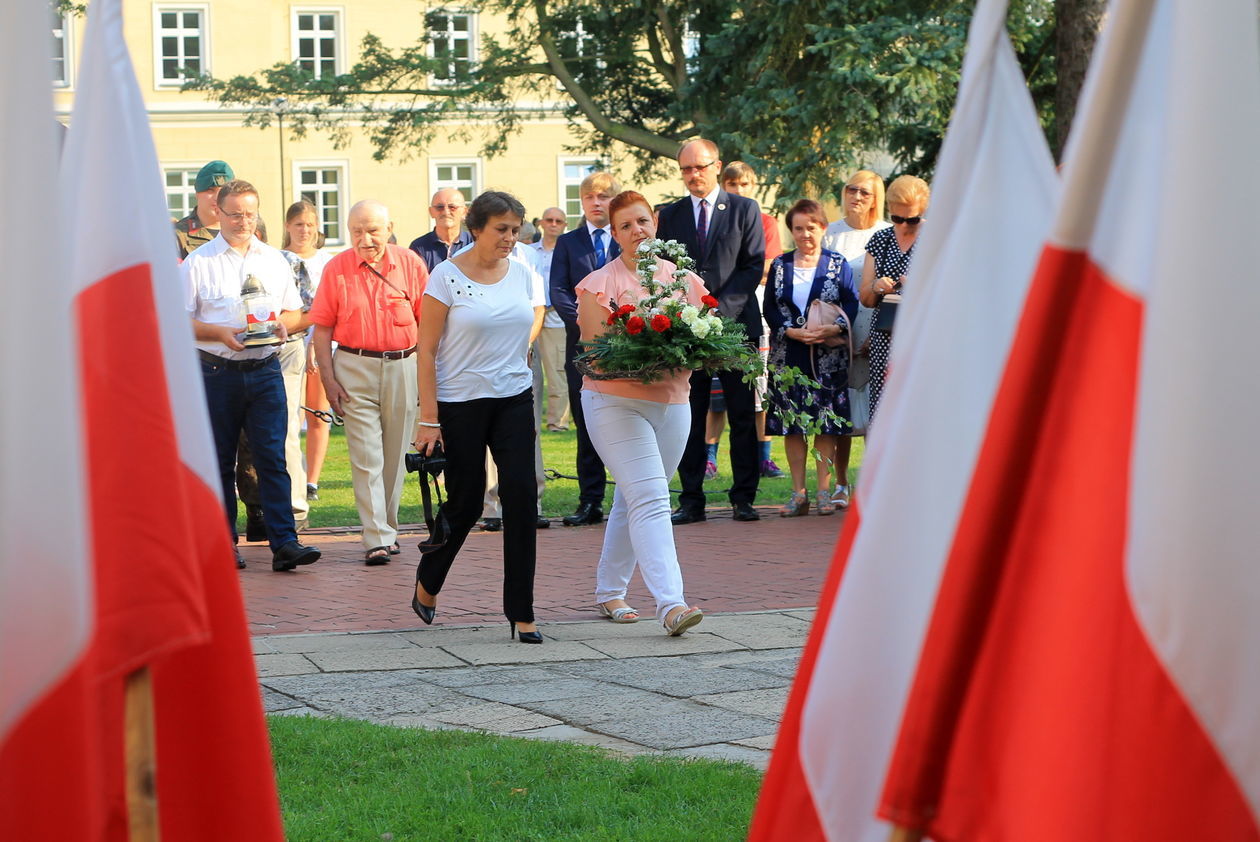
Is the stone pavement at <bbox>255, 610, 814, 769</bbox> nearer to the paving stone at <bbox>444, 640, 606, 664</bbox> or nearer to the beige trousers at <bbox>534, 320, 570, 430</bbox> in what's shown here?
the paving stone at <bbox>444, 640, 606, 664</bbox>

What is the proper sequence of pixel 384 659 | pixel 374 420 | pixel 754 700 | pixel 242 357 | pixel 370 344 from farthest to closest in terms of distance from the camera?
pixel 374 420
pixel 370 344
pixel 242 357
pixel 384 659
pixel 754 700

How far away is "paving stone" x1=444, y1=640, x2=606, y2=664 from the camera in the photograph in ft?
22.7

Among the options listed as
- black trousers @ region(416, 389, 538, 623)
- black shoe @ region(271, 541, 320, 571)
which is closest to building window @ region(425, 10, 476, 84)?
black shoe @ region(271, 541, 320, 571)

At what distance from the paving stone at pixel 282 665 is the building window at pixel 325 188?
130 feet

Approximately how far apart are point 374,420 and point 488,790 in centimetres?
551

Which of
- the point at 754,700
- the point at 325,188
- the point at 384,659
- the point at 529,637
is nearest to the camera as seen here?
the point at 754,700

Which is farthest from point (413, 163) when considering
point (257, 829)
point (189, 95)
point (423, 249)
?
point (257, 829)

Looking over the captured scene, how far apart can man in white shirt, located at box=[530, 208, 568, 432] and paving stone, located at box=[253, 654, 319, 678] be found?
29.4 ft

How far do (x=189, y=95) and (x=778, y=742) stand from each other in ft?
141

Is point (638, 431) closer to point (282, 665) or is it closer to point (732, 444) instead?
point (282, 665)

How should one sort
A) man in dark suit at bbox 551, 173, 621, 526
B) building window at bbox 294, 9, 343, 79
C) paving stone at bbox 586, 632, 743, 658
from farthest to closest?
building window at bbox 294, 9, 343, 79
man in dark suit at bbox 551, 173, 621, 526
paving stone at bbox 586, 632, 743, 658

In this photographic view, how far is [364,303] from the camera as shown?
9.87m

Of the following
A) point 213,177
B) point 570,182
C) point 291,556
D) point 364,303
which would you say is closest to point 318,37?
point 570,182

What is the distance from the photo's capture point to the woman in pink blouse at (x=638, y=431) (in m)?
7.38
